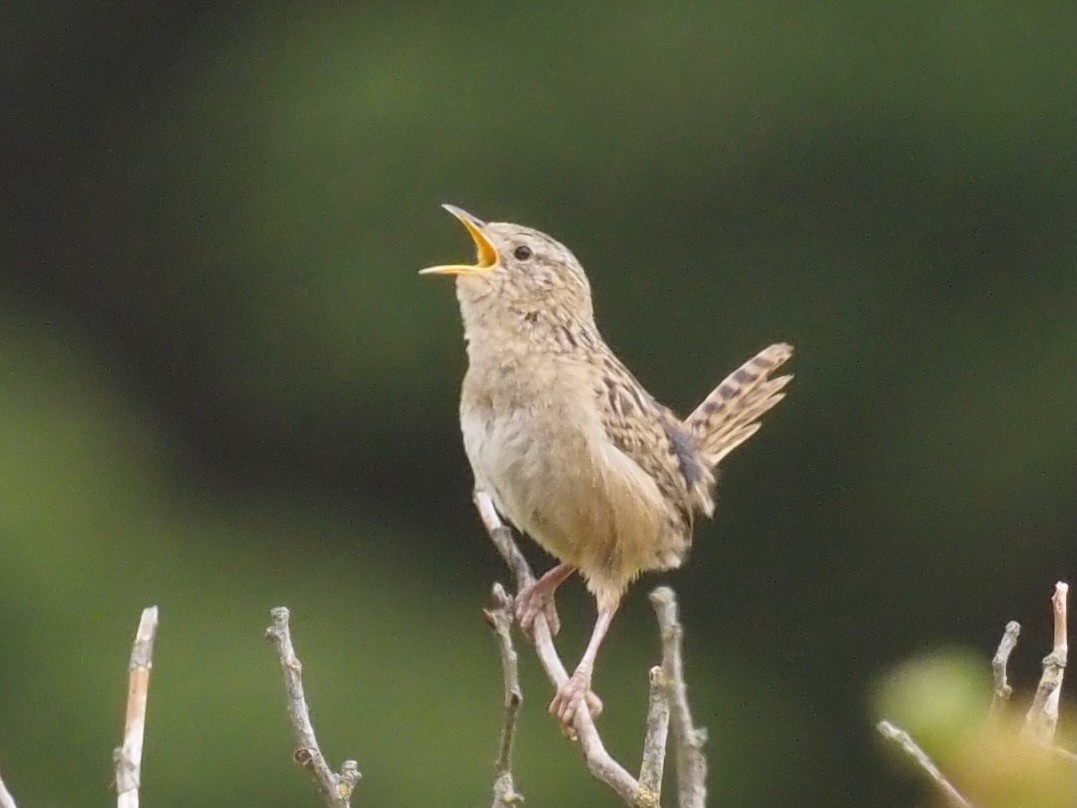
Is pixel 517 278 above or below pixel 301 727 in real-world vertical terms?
above

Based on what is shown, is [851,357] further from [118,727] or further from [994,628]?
[118,727]

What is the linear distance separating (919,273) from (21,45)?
165 inches

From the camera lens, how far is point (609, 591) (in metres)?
3.67

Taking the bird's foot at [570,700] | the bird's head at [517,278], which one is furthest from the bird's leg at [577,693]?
the bird's head at [517,278]

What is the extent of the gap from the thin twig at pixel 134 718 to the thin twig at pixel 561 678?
1.51 ft

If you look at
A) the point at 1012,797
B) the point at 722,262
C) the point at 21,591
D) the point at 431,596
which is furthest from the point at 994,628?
the point at 1012,797

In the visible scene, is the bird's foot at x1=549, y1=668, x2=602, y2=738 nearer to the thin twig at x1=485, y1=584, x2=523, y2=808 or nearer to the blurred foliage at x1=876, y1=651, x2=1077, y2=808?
the thin twig at x1=485, y1=584, x2=523, y2=808

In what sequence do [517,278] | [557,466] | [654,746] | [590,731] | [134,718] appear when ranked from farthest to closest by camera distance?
[517,278], [557,466], [590,731], [654,746], [134,718]

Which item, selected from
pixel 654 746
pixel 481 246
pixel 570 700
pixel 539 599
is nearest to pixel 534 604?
pixel 539 599

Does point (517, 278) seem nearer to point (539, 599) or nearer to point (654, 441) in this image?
point (654, 441)

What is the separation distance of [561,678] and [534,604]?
2.14ft

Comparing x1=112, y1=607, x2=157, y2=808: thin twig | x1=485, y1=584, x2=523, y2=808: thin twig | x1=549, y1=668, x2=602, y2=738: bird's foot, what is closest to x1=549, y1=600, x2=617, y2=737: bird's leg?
x1=549, y1=668, x2=602, y2=738: bird's foot

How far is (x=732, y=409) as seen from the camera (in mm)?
4113

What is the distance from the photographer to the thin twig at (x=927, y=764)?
46.0 inches
